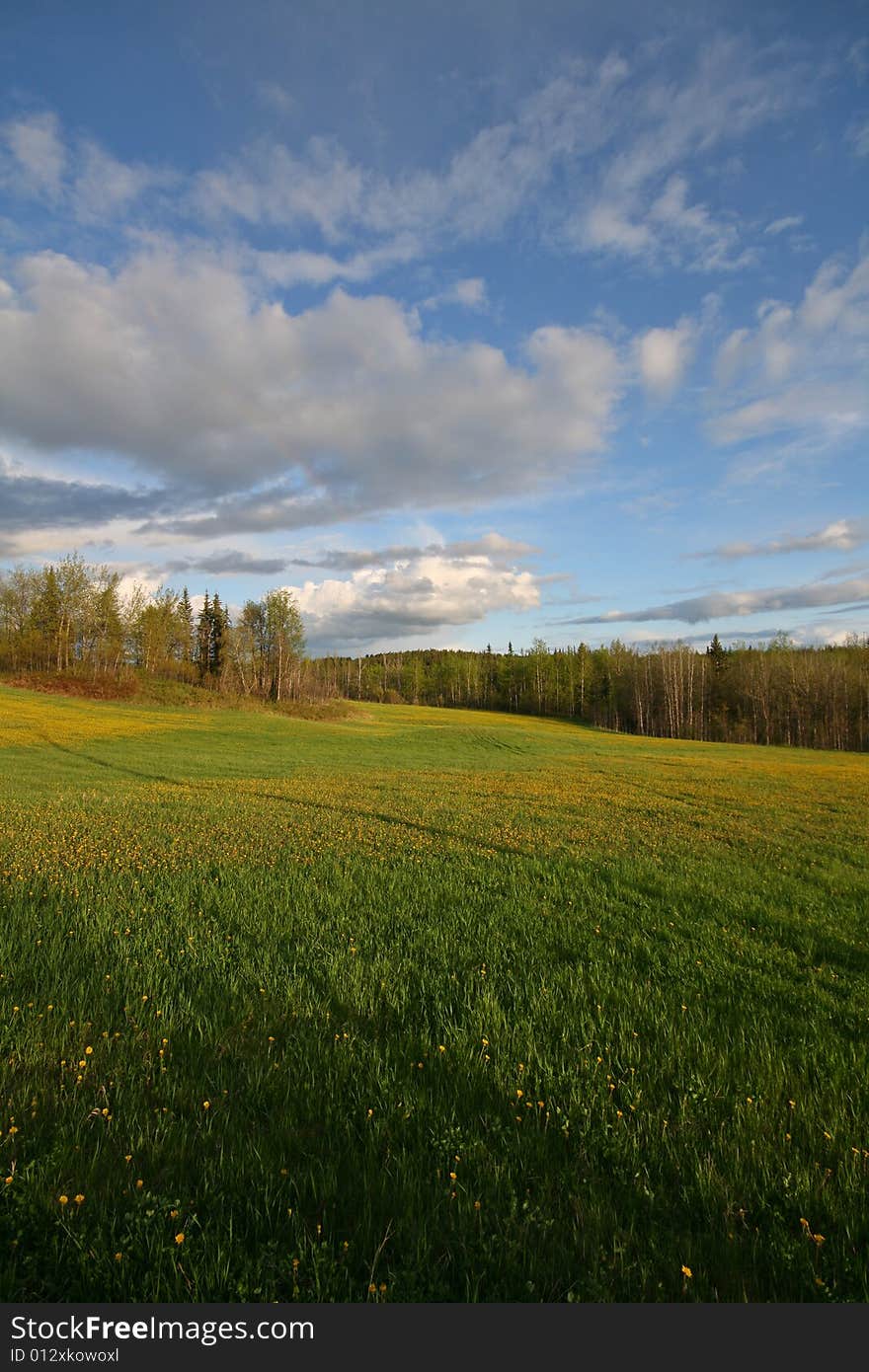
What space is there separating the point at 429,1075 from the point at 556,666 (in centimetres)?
11669

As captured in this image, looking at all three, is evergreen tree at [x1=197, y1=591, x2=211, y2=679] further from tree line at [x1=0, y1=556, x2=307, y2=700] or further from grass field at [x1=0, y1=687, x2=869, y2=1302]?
grass field at [x1=0, y1=687, x2=869, y2=1302]

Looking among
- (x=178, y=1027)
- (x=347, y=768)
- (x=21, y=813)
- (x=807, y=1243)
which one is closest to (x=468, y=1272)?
(x=807, y=1243)

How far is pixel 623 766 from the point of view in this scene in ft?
111

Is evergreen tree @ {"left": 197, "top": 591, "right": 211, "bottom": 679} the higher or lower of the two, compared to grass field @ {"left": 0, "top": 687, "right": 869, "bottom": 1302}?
higher

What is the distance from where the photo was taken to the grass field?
8.79 feet

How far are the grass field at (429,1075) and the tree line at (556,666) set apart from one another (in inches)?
2986

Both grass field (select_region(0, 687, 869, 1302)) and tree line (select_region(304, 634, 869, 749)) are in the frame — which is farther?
tree line (select_region(304, 634, 869, 749))

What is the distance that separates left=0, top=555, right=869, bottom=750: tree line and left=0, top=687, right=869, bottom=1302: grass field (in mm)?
75849

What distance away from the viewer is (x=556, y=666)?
118m

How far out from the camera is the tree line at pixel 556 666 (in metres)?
75.6

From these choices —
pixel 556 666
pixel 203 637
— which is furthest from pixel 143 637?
pixel 556 666

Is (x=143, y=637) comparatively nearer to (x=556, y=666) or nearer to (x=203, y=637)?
(x=203, y=637)

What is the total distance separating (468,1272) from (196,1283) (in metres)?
1.14

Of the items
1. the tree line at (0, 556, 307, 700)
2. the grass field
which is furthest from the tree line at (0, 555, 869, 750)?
the grass field
